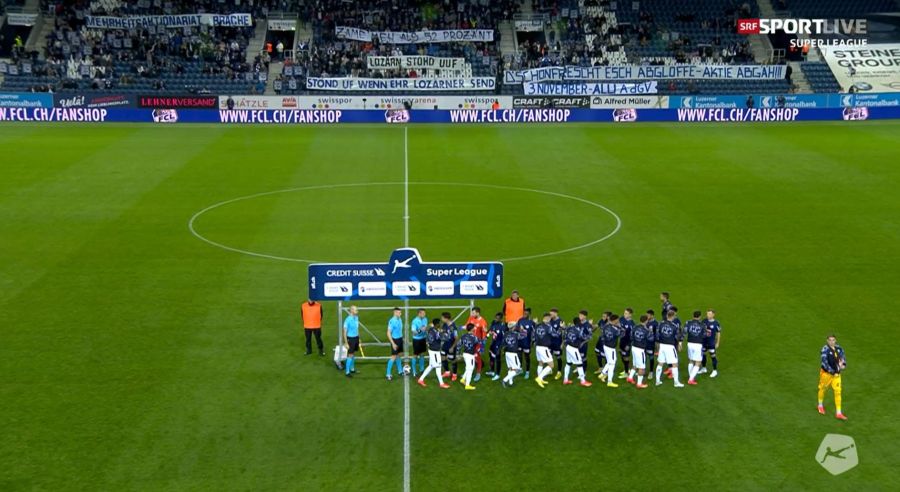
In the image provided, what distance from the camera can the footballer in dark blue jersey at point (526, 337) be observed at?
18.6 meters

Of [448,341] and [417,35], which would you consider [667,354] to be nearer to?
[448,341]

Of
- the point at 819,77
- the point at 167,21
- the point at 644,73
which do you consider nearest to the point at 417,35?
the point at 644,73

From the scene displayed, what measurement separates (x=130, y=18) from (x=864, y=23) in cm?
5484

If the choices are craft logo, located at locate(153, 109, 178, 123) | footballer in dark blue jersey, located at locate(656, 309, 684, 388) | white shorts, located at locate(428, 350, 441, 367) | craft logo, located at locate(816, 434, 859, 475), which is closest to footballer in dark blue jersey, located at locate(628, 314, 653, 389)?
footballer in dark blue jersey, located at locate(656, 309, 684, 388)

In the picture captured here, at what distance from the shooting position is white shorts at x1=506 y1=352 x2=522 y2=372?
18.4 m

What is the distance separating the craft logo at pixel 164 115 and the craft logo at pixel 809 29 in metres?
41.3

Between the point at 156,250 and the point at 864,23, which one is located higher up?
the point at 864,23

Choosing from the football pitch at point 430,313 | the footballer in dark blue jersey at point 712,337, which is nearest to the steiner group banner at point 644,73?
the football pitch at point 430,313

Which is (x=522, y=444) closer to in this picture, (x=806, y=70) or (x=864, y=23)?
(x=806, y=70)

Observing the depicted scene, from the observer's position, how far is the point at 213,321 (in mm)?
21938

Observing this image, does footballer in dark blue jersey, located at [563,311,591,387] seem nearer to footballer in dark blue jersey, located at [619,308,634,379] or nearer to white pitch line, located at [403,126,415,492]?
footballer in dark blue jersey, located at [619,308,634,379]

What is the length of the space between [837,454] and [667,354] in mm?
3732

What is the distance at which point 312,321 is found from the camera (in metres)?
19.7

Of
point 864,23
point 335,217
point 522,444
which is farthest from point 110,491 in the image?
point 864,23
